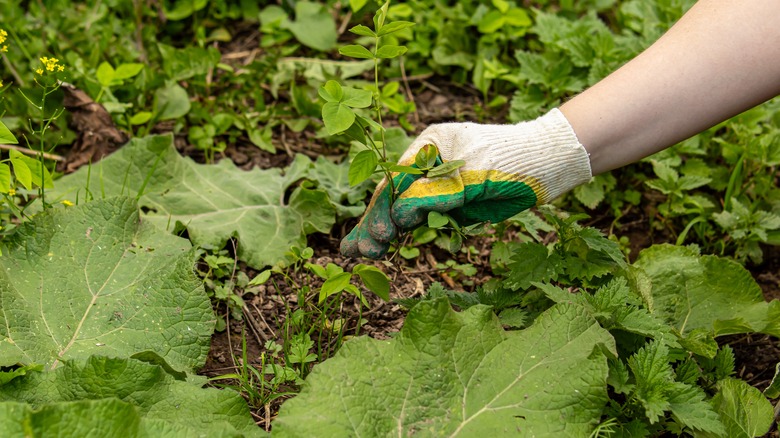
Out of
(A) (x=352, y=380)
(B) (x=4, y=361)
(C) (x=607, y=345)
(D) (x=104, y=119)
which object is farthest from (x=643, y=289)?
(D) (x=104, y=119)

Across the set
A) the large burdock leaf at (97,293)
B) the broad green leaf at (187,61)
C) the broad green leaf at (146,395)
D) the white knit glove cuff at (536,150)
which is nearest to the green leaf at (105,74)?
the broad green leaf at (187,61)

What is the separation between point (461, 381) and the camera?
1970mm

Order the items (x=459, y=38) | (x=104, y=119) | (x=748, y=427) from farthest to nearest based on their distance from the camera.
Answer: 1. (x=459, y=38)
2. (x=104, y=119)
3. (x=748, y=427)

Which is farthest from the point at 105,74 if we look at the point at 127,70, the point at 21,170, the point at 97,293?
the point at 97,293

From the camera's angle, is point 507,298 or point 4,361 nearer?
point 4,361

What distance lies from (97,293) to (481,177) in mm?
1093

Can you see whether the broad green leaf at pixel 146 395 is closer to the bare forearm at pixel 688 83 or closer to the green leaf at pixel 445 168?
A: the green leaf at pixel 445 168

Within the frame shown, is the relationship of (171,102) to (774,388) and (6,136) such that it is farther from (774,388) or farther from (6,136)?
(774,388)

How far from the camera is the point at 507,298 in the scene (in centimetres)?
229

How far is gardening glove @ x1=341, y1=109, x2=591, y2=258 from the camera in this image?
7.23 feet

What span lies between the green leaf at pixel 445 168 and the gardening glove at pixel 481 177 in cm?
3

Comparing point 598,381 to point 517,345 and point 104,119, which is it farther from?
point 104,119

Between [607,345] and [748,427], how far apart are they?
44 cm

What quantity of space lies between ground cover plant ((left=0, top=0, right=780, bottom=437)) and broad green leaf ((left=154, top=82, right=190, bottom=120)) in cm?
1
